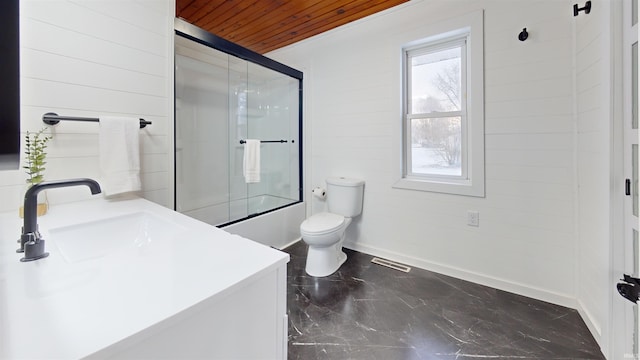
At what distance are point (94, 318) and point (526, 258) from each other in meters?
2.36

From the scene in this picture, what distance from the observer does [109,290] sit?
629 millimetres

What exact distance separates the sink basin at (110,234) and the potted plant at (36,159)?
0.29 meters

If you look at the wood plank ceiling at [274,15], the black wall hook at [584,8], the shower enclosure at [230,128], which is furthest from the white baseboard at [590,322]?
the wood plank ceiling at [274,15]

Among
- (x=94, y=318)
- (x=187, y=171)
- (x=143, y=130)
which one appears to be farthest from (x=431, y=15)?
(x=94, y=318)

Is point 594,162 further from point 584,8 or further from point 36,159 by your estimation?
point 36,159

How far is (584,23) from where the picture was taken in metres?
1.53

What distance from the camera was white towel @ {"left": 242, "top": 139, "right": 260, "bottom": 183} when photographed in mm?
2557

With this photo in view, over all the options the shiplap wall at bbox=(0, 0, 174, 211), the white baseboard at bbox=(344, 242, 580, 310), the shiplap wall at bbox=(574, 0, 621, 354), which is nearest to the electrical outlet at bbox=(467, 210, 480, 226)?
the white baseboard at bbox=(344, 242, 580, 310)

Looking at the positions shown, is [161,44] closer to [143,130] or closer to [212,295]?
[143,130]

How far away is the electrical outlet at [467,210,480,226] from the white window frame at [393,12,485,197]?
15 centimetres

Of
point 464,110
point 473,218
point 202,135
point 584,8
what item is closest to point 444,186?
point 473,218

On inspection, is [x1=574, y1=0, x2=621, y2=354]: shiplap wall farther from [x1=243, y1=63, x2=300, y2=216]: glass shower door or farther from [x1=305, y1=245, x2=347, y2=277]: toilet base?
[x1=243, y1=63, x2=300, y2=216]: glass shower door

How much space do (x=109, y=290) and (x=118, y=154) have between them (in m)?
1.16

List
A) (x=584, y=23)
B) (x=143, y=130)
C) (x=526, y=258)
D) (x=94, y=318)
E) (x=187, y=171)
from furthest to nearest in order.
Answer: (x=187, y=171) < (x=526, y=258) < (x=143, y=130) < (x=584, y=23) < (x=94, y=318)
